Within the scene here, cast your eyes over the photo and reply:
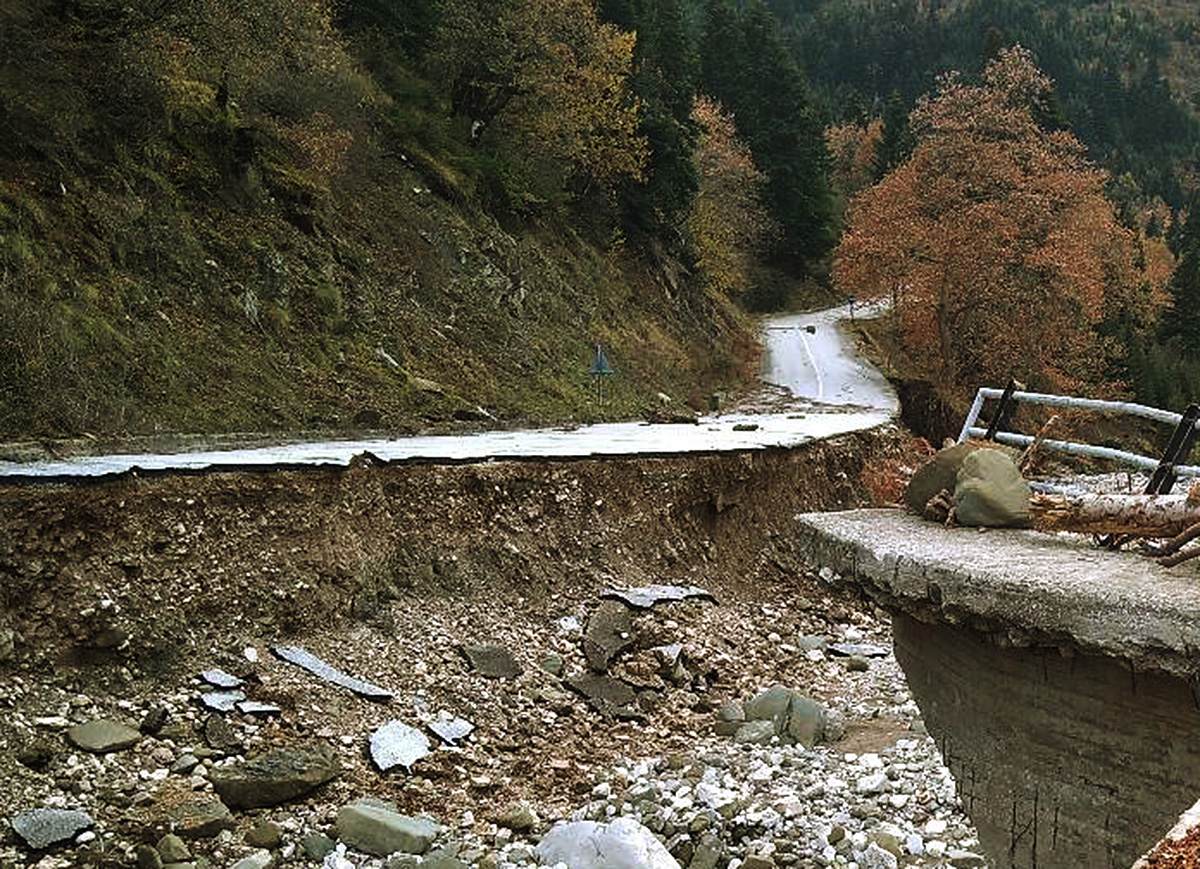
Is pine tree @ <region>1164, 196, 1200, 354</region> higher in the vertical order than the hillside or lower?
lower

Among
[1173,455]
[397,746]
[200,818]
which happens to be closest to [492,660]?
[397,746]

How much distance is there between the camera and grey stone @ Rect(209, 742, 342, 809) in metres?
8.02

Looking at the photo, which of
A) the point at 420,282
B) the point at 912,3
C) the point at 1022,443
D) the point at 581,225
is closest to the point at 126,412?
the point at 420,282

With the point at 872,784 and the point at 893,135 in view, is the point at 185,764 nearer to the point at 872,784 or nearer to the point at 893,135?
the point at 872,784

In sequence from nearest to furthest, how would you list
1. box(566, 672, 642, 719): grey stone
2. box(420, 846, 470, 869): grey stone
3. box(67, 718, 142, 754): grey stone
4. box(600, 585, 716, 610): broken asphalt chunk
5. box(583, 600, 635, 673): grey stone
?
box(420, 846, 470, 869): grey stone, box(67, 718, 142, 754): grey stone, box(566, 672, 642, 719): grey stone, box(583, 600, 635, 673): grey stone, box(600, 585, 716, 610): broken asphalt chunk

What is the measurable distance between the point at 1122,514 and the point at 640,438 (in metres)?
13.7

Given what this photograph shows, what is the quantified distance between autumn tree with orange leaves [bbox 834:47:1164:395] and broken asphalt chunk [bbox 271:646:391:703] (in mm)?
22147

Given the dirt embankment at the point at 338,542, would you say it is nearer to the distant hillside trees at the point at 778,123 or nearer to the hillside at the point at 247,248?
the hillside at the point at 247,248

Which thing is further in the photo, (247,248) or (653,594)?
(247,248)

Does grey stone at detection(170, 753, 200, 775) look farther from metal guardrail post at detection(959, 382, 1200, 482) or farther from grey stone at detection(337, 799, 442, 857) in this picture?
metal guardrail post at detection(959, 382, 1200, 482)

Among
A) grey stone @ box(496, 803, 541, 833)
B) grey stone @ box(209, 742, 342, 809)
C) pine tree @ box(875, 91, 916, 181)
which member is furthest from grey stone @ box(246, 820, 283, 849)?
pine tree @ box(875, 91, 916, 181)

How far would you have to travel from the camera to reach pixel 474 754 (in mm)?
9398

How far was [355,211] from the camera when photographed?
2248 cm

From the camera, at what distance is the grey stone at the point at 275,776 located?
802cm
